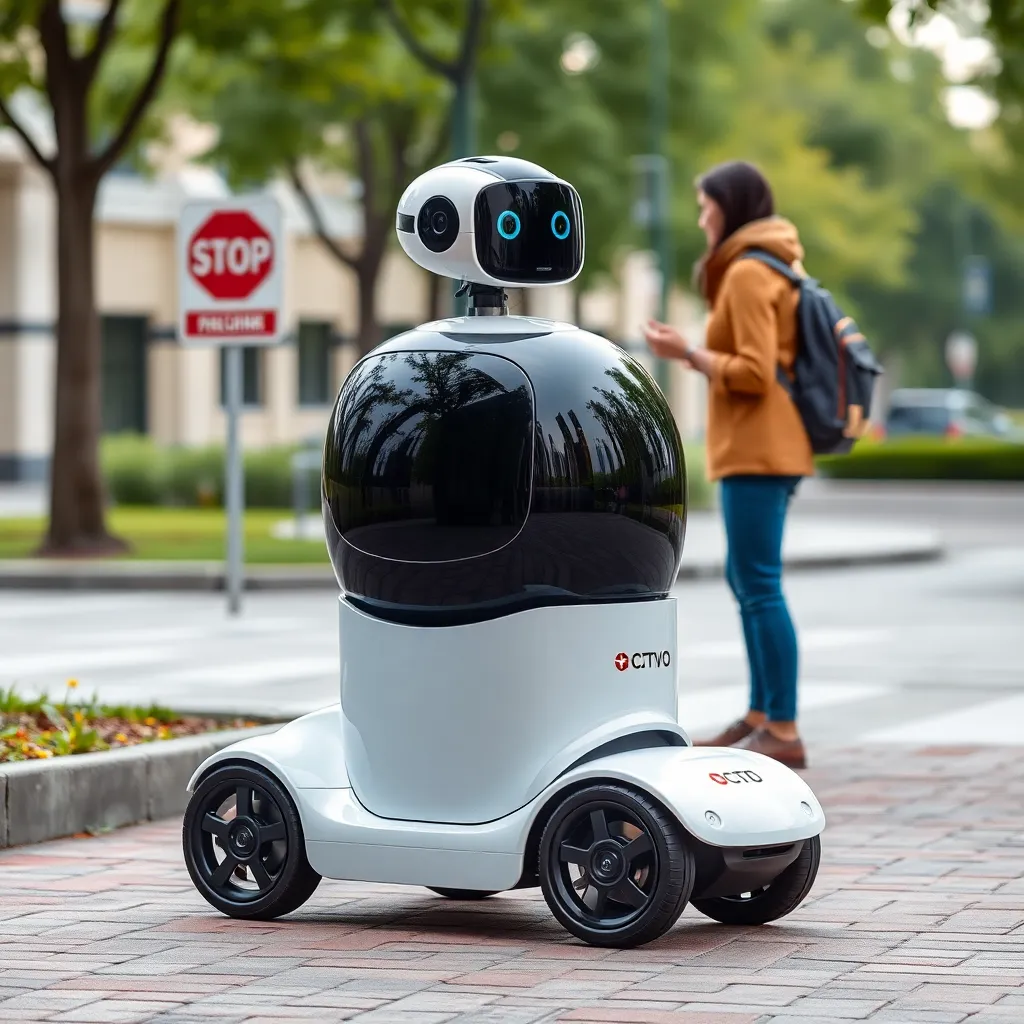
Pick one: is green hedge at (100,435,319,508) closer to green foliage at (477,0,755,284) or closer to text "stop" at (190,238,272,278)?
green foliage at (477,0,755,284)

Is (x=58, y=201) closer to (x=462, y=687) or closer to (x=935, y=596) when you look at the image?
(x=935, y=596)

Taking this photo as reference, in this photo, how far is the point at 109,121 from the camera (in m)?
23.5

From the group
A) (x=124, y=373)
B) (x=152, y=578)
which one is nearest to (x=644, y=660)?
(x=152, y=578)

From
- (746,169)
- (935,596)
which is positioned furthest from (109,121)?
(746,169)

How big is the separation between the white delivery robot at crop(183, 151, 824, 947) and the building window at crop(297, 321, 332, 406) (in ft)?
141

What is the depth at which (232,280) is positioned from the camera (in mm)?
14109

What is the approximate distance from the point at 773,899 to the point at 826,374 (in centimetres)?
290

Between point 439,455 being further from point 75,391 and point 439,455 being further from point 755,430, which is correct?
point 75,391

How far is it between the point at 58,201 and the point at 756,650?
42.0ft

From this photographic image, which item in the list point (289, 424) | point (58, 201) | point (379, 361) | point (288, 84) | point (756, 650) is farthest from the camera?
point (289, 424)

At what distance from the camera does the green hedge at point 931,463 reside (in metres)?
33.0

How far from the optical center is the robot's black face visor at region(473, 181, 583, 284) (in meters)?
5.61

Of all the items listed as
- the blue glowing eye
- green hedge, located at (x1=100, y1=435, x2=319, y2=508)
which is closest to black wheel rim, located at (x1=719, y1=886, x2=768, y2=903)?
the blue glowing eye

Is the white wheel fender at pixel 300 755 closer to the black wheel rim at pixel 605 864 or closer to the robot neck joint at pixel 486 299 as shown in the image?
the black wheel rim at pixel 605 864
